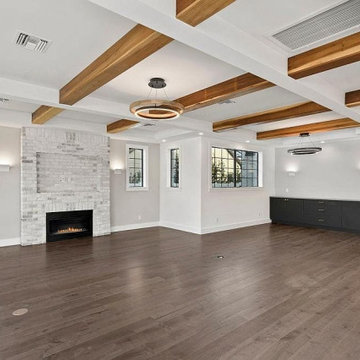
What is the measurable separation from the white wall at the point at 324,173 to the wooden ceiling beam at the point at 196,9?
7579 mm

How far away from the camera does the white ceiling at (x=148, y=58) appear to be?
2242 mm

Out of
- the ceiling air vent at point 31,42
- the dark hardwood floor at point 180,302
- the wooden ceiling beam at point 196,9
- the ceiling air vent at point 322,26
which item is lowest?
the dark hardwood floor at point 180,302

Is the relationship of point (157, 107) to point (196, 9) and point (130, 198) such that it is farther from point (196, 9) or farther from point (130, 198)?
point (130, 198)

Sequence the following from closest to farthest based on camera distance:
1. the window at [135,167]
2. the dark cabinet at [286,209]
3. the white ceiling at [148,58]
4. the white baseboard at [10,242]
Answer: the white ceiling at [148,58]
the white baseboard at [10,242]
the window at [135,167]
the dark cabinet at [286,209]

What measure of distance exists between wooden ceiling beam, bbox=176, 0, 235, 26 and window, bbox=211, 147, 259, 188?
6.02 m

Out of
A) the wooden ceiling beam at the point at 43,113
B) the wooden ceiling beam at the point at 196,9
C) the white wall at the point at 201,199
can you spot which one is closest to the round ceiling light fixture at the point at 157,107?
the wooden ceiling beam at the point at 196,9

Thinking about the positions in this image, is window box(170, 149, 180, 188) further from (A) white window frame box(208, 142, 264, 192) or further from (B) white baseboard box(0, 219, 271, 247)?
(B) white baseboard box(0, 219, 271, 247)

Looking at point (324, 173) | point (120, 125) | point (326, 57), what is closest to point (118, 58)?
point (326, 57)

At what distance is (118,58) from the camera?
2.77m

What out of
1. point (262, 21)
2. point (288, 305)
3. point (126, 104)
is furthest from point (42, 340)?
point (126, 104)

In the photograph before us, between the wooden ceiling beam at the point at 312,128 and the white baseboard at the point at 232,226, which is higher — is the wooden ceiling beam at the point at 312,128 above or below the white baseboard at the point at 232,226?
above

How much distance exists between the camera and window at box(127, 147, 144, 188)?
815 cm

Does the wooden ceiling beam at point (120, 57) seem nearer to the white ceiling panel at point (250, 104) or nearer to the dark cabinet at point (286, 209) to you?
the white ceiling panel at point (250, 104)

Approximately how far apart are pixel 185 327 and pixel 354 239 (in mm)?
5976
